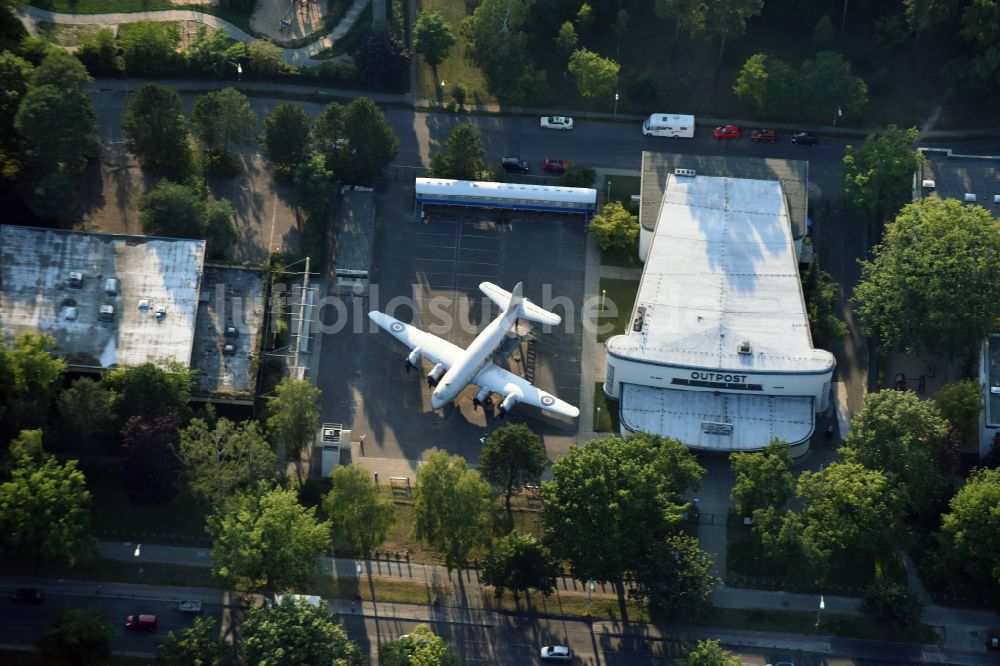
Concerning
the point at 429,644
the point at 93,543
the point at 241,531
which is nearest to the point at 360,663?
the point at 429,644

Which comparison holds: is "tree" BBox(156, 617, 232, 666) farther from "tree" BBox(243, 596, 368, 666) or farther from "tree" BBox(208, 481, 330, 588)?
"tree" BBox(208, 481, 330, 588)

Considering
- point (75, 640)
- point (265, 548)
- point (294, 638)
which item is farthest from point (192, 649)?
point (265, 548)

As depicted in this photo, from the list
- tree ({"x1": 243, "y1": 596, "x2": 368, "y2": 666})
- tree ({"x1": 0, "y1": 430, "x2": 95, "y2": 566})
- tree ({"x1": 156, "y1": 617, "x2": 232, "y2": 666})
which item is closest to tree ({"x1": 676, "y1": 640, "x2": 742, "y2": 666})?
tree ({"x1": 243, "y1": 596, "x2": 368, "y2": 666})

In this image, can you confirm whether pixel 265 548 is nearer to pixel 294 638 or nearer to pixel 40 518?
pixel 294 638

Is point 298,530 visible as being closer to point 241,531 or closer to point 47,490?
point 241,531

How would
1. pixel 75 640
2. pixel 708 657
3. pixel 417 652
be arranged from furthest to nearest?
1. pixel 417 652
2. pixel 708 657
3. pixel 75 640

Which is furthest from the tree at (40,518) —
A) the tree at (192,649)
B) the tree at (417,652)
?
the tree at (417,652)
